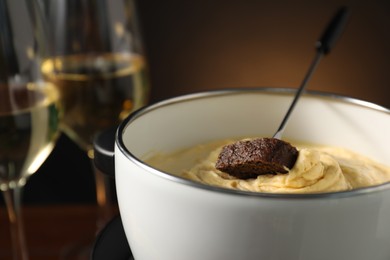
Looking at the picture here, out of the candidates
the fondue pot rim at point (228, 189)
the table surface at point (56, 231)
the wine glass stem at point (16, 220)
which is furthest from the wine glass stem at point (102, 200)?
the fondue pot rim at point (228, 189)

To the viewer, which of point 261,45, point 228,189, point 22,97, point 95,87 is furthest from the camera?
point 261,45

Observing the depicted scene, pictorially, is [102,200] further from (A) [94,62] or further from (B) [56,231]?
(A) [94,62]

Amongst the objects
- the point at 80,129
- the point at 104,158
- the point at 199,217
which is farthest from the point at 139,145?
the point at 80,129

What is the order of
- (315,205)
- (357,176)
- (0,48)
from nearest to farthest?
(315,205)
(357,176)
(0,48)

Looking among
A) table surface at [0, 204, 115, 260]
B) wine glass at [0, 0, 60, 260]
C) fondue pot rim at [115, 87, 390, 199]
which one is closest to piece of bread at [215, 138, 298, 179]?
fondue pot rim at [115, 87, 390, 199]

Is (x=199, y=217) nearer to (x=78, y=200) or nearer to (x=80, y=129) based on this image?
(x=80, y=129)

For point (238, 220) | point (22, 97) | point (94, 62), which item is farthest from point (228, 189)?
point (94, 62)

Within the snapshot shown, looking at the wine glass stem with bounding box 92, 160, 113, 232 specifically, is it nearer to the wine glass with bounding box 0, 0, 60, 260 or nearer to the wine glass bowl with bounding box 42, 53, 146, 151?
the wine glass bowl with bounding box 42, 53, 146, 151
